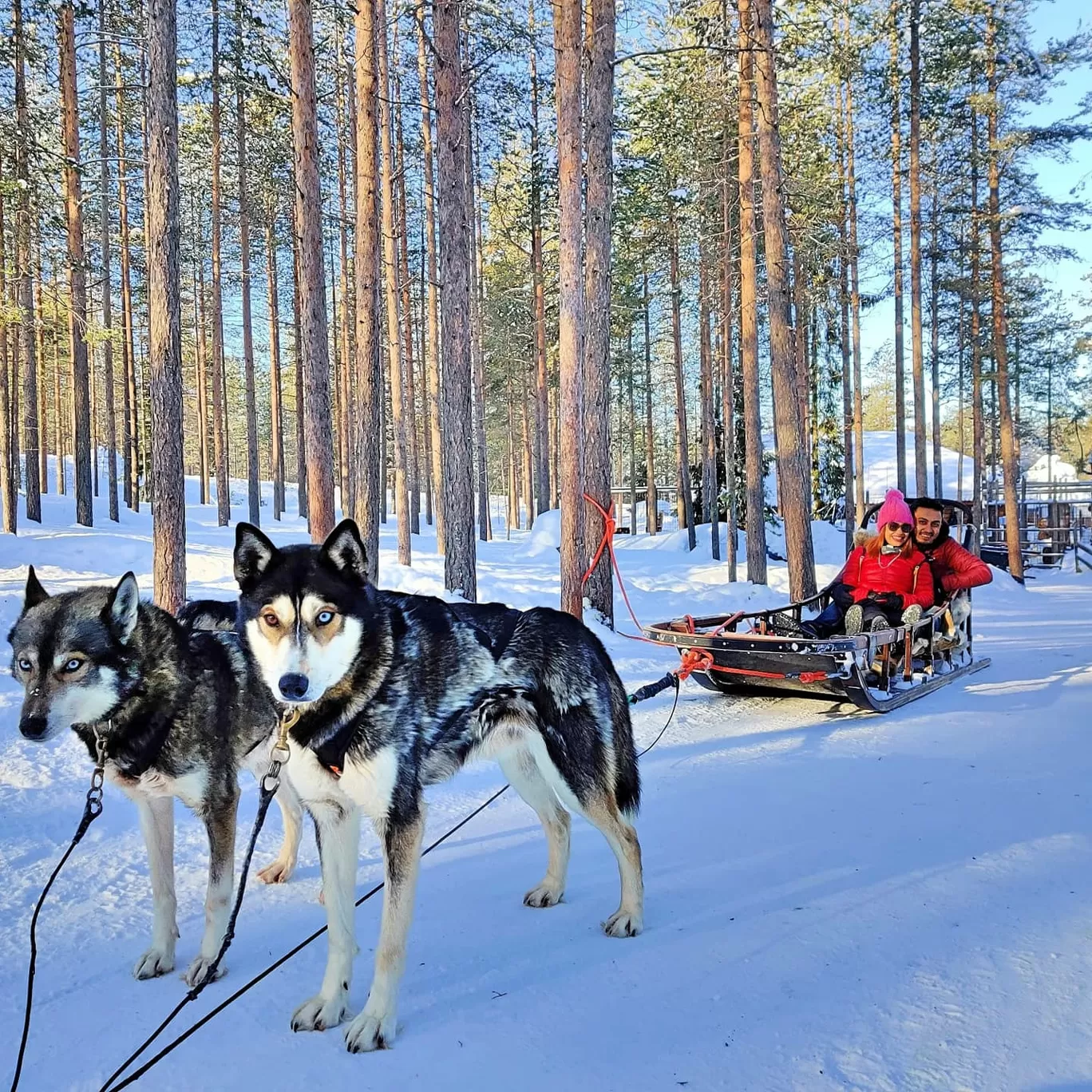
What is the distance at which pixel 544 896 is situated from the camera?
3678mm

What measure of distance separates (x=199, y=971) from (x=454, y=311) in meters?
10.3

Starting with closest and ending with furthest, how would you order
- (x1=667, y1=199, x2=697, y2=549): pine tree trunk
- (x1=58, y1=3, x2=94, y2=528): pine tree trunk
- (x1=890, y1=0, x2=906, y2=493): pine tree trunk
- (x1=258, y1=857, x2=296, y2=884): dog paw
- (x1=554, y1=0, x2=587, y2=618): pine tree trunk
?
(x1=258, y1=857, x2=296, y2=884): dog paw
(x1=554, y1=0, x2=587, y2=618): pine tree trunk
(x1=58, y1=3, x2=94, y2=528): pine tree trunk
(x1=890, y1=0, x2=906, y2=493): pine tree trunk
(x1=667, y1=199, x2=697, y2=549): pine tree trunk

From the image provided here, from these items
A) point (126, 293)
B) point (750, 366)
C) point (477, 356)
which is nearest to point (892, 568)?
point (750, 366)

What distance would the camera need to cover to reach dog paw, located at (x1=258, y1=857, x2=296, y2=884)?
4016 millimetres

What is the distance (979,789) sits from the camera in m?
5.00

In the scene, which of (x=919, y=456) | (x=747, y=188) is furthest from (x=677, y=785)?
(x=919, y=456)

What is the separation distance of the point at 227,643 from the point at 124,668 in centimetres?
57

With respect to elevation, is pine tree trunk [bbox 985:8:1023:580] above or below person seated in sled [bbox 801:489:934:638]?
above

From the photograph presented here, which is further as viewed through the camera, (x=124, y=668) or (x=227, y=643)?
(x=227, y=643)

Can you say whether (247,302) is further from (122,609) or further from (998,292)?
(122,609)

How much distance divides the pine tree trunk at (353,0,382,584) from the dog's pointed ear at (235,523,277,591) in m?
10.2

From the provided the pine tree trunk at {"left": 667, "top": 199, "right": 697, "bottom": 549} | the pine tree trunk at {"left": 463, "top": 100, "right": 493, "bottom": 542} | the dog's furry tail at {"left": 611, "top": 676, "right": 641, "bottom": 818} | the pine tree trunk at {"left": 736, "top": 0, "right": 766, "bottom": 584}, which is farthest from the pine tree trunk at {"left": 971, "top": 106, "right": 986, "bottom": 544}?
the dog's furry tail at {"left": 611, "top": 676, "right": 641, "bottom": 818}

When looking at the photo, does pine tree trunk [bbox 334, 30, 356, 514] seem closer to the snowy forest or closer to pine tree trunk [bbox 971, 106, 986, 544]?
the snowy forest

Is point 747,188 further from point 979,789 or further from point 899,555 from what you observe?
point 979,789
